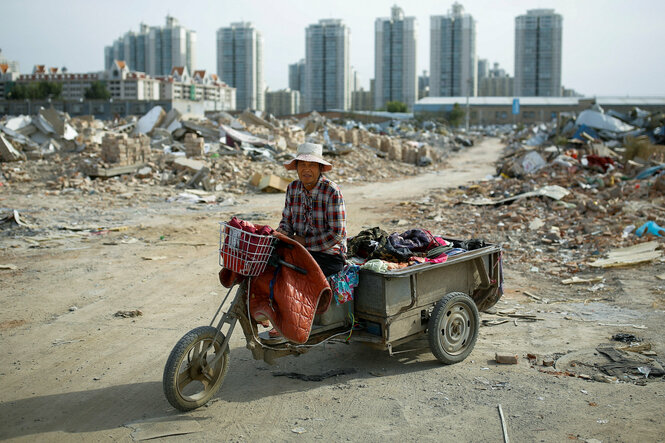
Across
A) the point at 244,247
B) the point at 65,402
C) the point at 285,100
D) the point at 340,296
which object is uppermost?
the point at 285,100

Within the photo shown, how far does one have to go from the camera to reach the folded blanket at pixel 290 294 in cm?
387

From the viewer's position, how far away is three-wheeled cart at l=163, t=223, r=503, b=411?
387 centimetres

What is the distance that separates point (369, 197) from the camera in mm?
17500

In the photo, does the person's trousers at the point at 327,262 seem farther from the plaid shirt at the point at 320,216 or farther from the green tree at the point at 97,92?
the green tree at the point at 97,92

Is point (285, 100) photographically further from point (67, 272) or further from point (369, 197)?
point (67, 272)

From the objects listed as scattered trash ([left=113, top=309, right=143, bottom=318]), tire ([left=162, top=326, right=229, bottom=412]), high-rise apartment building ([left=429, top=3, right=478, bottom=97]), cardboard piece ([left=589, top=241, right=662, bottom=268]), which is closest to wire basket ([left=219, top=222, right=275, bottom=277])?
tire ([left=162, top=326, right=229, bottom=412])

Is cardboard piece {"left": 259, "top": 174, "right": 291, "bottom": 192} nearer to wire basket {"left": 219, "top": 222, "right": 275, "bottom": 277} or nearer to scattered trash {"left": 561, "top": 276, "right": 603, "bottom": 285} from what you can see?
scattered trash {"left": 561, "top": 276, "right": 603, "bottom": 285}

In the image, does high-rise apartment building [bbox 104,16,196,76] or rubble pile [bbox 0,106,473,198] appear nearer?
rubble pile [bbox 0,106,473,198]

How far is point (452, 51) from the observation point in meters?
111

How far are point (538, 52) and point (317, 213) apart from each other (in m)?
115

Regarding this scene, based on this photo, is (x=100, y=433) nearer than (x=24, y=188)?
Yes

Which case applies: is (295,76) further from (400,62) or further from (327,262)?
(327,262)

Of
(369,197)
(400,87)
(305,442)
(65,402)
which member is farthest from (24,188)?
(400,87)

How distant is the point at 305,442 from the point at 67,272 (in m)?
5.78
